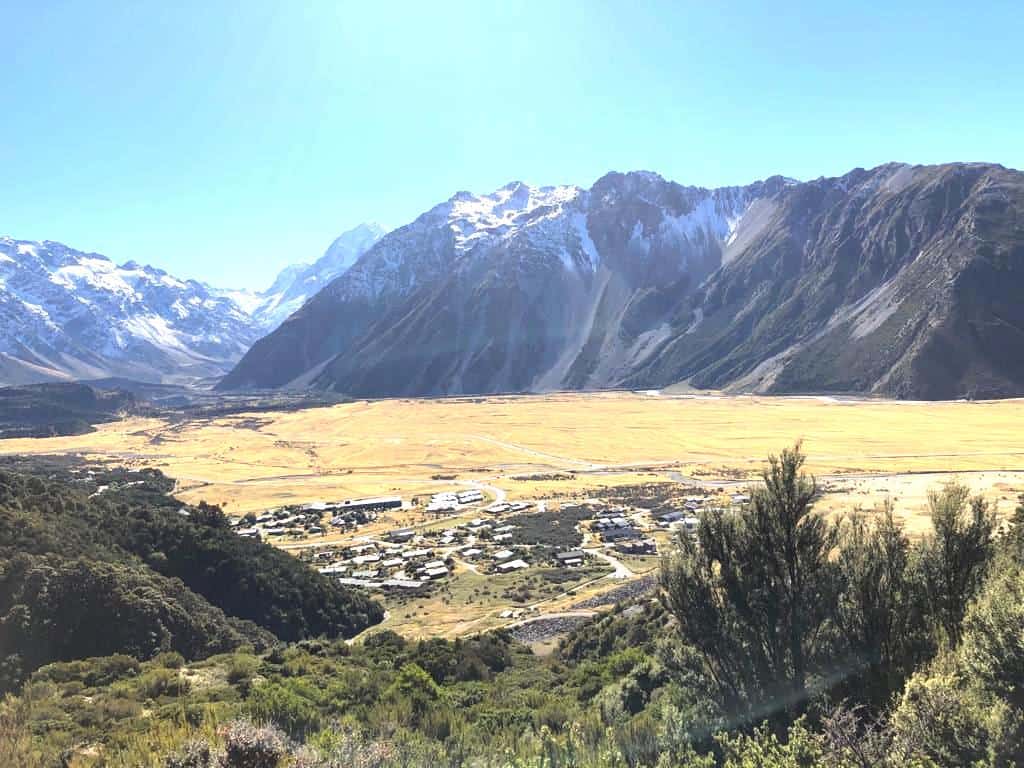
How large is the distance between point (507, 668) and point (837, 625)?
707 inches

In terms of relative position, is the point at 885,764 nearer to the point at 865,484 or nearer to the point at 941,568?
the point at 941,568

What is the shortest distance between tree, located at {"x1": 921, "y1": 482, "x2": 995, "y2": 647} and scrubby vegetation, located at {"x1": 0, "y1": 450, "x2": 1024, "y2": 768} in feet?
0.15

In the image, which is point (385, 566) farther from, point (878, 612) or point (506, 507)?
point (878, 612)

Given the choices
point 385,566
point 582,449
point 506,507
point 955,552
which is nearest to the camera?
point 955,552

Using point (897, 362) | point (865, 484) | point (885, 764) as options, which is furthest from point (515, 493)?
point (897, 362)

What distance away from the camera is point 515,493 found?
87.2 metres

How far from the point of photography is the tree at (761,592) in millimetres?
17047

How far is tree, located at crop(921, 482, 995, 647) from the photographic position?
1658cm

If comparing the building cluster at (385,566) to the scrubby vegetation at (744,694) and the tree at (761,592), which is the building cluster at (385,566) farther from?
the tree at (761,592)

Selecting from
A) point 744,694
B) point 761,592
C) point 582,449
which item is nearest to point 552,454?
point 582,449

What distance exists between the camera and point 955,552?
1698 cm

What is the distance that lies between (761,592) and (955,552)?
202 inches

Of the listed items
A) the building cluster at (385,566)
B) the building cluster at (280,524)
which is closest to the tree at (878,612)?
the building cluster at (385,566)

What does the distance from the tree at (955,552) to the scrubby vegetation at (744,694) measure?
→ 46mm
